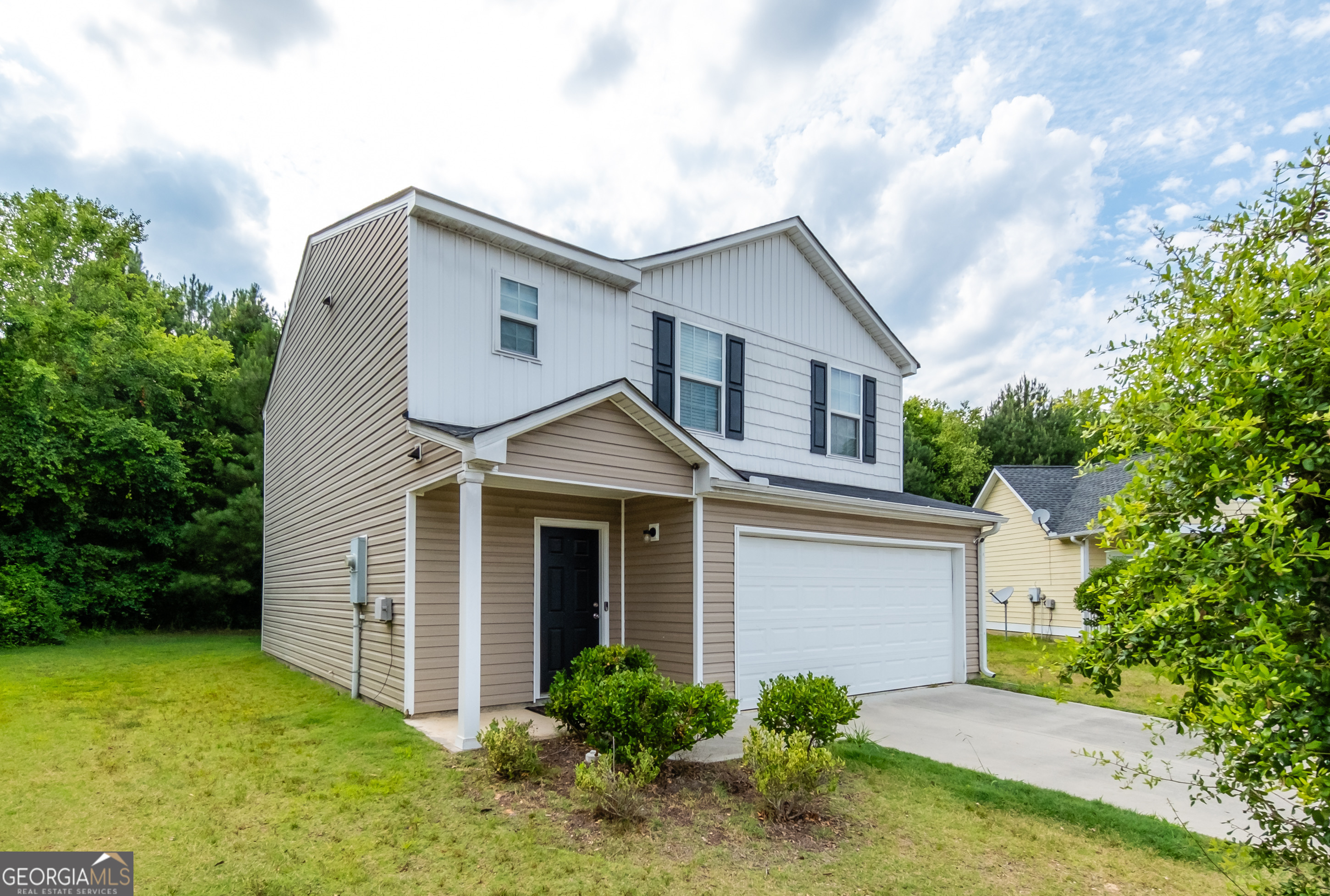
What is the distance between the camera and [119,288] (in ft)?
61.9

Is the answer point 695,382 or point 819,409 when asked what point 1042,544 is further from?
point 695,382

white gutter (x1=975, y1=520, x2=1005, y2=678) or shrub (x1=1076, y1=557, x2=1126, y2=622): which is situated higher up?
shrub (x1=1076, y1=557, x2=1126, y2=622)

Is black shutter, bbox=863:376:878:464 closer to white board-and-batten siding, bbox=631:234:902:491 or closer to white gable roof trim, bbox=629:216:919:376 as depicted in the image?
white board-and-batten siding, bbox=631:234:902:491

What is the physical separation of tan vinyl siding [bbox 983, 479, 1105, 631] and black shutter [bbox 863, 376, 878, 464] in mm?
7476

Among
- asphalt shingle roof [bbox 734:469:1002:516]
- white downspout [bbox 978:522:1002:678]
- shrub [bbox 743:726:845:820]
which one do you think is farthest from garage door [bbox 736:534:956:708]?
shrub [bbox 743:726:845:820]

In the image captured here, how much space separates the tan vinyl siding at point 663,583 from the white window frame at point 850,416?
408 centimetres

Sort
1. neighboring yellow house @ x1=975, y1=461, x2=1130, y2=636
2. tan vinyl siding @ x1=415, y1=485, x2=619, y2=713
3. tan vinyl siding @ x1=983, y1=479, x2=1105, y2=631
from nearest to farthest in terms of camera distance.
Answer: tan vinyl siding @ x1=415, y1=485, x2=619, y2=713 < neighboring yellow house @ x1=975, y1=461, x2=1130, y2=636 < tan vinyl siding @ x1=983, y1=479, x2=1105, y2=631

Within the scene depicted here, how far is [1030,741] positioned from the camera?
7320mm

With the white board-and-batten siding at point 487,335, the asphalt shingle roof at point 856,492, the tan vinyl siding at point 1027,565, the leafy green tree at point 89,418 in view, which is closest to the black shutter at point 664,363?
the white board-and-batten siding at point 487,335

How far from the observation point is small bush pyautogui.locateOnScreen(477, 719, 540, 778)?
5.37 metres

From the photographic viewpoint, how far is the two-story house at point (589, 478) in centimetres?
743

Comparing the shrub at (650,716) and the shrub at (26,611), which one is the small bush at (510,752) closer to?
the shrub at (650,716)

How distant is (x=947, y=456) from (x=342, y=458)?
90.1 ft

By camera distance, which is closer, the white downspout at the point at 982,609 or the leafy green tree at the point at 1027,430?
the white downspout at the point at 982,609
